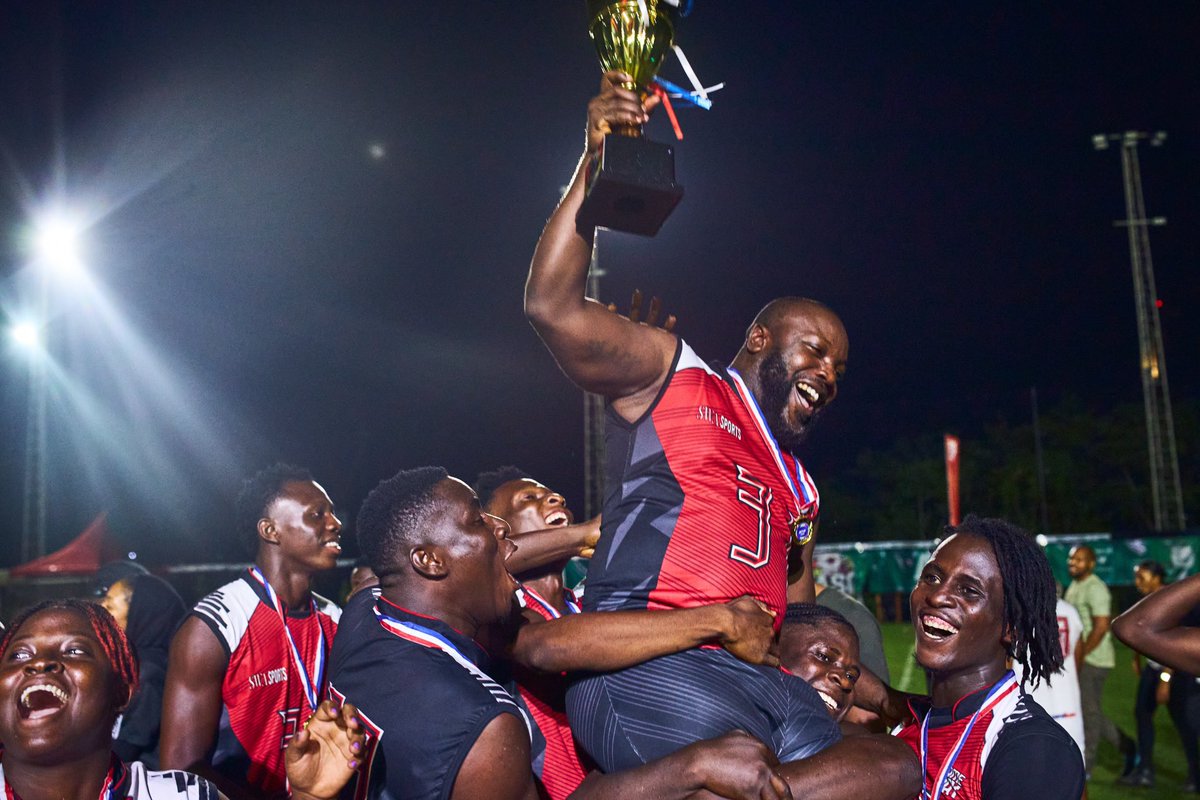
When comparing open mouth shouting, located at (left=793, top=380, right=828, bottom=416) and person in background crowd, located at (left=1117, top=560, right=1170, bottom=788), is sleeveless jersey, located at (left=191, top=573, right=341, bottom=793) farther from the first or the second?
person in background crowd, located at (left=1117, top=560, right=1170, bottom=788)

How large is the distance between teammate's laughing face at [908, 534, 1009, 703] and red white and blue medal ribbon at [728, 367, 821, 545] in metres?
0.50

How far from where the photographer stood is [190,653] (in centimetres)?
437

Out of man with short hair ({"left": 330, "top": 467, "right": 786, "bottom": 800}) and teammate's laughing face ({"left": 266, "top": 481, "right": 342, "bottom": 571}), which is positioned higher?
teammate's laughing face ({"left": 266, "top": 481, "right": 342, "bottom": 571})

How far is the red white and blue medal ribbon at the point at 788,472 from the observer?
3.21m

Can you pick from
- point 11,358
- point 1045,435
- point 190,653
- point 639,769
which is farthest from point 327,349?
point 1045,435

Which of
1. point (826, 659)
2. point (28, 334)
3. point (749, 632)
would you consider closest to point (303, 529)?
point (826, 659)

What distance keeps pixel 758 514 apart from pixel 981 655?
1012 millimetres

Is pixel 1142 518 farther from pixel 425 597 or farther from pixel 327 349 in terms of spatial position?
pixel 425 597

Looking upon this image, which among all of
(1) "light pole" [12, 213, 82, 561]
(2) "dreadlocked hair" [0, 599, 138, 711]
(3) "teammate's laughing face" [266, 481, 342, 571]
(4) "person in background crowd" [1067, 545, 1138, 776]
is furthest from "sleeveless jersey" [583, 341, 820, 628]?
(1) "light pole" [12, 213, 82, 561]

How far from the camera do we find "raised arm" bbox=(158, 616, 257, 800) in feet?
13.5

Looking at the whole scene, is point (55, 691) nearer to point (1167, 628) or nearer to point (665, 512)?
point (665, 512)

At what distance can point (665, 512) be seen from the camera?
114 inches

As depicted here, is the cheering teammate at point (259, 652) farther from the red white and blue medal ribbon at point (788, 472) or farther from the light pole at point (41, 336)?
the light pole at point (41, 336)

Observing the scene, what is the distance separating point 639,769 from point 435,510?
1111mm
